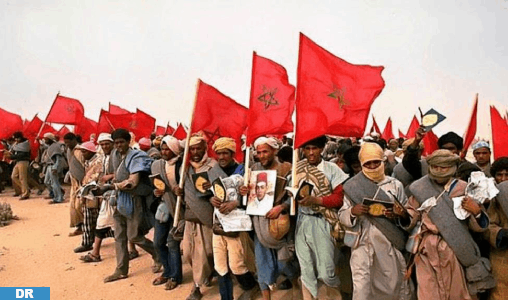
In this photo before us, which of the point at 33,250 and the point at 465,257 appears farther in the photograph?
the point at 33,250

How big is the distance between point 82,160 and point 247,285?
16.3ft

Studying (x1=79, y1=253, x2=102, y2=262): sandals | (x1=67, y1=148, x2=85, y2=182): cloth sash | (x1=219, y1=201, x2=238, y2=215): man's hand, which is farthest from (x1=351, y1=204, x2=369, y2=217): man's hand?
(x1=67, y1=148, x2=85, y2=182): cloth sash

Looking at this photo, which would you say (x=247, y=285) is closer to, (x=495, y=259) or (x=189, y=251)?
(x=189, y=251)

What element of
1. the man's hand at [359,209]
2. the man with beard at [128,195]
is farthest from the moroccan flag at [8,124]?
the man's hand at [359,209]

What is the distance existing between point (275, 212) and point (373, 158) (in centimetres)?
107

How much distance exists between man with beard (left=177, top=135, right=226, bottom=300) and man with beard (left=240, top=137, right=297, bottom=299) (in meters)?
0.61

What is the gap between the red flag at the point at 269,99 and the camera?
4.48 metres

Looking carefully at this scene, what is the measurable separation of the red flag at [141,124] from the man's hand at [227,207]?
6351 mm

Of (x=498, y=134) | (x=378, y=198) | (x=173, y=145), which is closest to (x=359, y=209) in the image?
(x=378, y=198)

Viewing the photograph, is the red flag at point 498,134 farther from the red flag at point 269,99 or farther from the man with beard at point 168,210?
the man with beard at point 168,210

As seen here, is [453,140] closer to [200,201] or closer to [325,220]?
[325,220]

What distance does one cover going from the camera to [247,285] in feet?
14.9

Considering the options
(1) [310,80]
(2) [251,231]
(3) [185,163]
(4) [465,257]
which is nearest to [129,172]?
(3) [185,163]

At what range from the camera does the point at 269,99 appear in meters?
4.55
